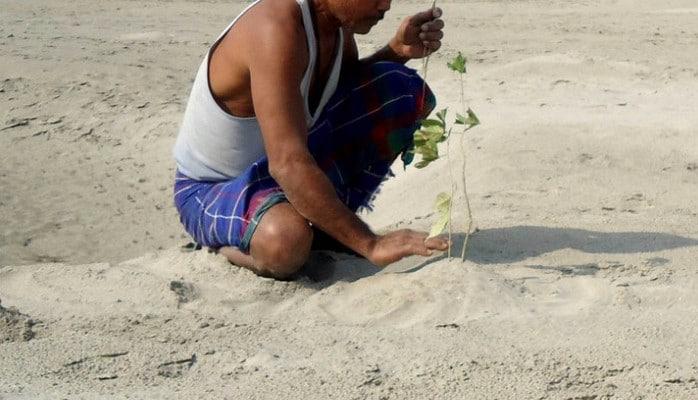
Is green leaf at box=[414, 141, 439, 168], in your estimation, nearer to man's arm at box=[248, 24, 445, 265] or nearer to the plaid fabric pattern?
man's arm at box=[248, 24, 445, 265]

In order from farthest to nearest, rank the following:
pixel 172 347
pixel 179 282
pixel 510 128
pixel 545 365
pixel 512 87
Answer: pixel 512 87, pixel 510 128, pixel 179 282, pixel 172 347, pixel 545 365

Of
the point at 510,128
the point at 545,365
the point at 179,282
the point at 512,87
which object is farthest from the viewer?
the point at 512,87

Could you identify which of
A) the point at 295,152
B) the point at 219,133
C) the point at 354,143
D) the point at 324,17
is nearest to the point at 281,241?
the point at 295,152

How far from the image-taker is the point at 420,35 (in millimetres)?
3703

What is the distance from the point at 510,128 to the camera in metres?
5.24

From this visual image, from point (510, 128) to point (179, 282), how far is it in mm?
2298

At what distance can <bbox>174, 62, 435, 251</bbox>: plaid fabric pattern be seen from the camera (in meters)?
3.61

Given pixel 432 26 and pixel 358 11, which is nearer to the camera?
pixel 358 11

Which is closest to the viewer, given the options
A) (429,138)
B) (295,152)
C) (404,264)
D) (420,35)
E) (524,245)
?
(295,152)

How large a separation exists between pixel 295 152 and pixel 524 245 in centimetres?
93

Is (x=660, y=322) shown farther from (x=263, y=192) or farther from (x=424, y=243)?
(x=263, y=192)

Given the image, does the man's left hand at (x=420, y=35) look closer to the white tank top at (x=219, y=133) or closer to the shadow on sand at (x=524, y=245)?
the white tank top at (x=219, y=133)

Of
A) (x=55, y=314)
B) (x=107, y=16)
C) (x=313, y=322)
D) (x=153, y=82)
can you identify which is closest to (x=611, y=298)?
(x=313, y=322)

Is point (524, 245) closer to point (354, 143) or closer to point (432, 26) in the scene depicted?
point (354, 143)
